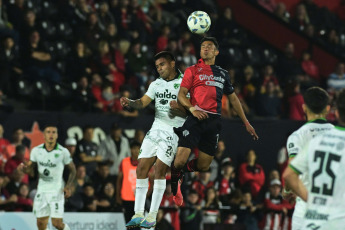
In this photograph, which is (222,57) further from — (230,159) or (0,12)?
(0,12)

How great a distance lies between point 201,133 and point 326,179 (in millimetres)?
4693

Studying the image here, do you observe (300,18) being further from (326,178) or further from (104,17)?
(326,178)

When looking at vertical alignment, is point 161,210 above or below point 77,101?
below

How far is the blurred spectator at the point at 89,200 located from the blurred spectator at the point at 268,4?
37.1ft

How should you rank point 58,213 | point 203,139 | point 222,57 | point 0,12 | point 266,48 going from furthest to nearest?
1. point 266,48
2. point 222,57
3. point 0,12
4. point 58,213
5. point 203,139

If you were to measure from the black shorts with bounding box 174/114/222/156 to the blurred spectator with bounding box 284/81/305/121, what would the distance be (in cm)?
898

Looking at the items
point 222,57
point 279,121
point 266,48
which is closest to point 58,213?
point 279,121

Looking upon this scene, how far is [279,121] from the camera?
18.8 meters

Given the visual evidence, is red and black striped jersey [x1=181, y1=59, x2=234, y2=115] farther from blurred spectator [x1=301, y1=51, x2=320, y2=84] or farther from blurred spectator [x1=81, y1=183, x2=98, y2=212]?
blurred spectator [x1=301, y1=51, x2=320, y2=84]

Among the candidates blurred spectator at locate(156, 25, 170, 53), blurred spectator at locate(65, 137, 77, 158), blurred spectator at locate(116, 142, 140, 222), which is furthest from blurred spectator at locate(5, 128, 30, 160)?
blurred spectator at locate(156, 25, 170, 53)

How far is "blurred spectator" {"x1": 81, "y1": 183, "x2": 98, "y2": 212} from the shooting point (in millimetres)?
14953

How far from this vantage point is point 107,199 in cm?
1535

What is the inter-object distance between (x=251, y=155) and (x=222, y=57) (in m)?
3.83

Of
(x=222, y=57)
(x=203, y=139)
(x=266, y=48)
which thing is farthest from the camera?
(x=266, y=48)
